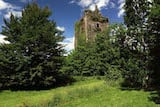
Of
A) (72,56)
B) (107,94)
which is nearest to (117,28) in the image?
(107,94)

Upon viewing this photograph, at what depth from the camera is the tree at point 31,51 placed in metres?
39.2

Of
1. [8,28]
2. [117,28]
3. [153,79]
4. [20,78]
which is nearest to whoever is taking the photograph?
[117,28]

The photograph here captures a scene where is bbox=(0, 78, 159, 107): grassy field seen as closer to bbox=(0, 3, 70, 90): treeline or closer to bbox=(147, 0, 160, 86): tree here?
bbox=(147, 0, 160, 86): tree

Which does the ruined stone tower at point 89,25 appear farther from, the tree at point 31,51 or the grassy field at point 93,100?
the grassy field at point 93,100

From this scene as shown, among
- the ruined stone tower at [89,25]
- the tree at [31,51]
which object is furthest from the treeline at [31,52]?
the ruined stone tower at [89,25]

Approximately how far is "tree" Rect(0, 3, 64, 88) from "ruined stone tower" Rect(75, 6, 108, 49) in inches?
1472

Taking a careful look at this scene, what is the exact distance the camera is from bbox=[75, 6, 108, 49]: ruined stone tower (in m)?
81.3

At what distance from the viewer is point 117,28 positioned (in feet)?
99.3

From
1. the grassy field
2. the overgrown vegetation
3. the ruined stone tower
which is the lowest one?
the grassy field

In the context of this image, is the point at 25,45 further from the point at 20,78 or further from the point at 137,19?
the point at 137,19

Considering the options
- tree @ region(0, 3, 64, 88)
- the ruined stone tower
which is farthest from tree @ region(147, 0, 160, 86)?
the ruined stone tower

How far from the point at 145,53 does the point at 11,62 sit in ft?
62.0

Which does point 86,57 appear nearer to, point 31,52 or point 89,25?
point 31,52

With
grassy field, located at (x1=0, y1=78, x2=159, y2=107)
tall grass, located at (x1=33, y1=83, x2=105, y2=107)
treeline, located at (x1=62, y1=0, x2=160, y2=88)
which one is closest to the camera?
grassy field, located at (x1=0, y1=78, x2=159, y2=107)
